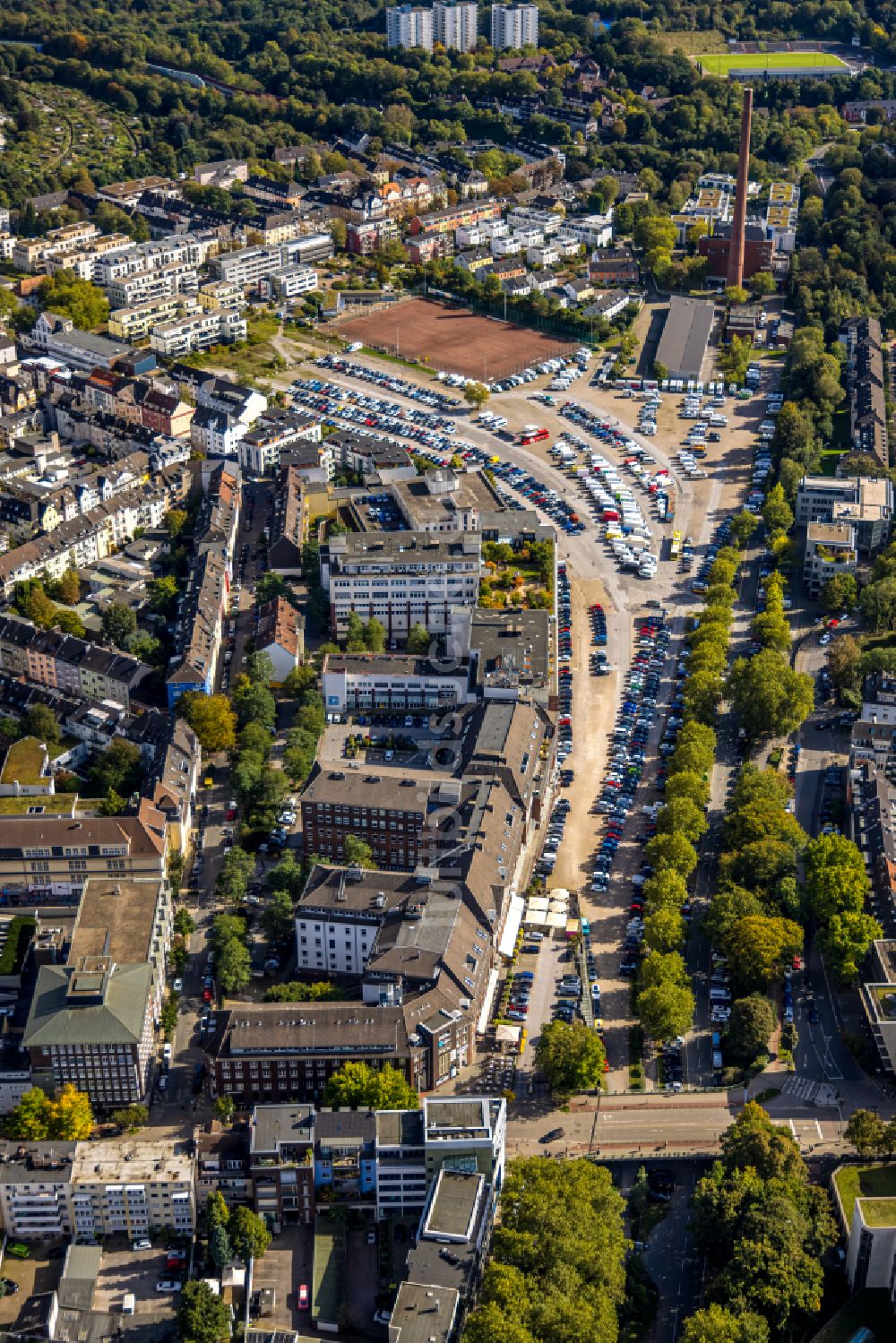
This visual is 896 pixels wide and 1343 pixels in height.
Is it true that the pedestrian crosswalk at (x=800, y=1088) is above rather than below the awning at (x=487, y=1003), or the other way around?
below

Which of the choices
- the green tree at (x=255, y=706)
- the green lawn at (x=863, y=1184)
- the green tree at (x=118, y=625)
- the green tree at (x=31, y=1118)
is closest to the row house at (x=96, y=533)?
the green tree at (x=118, y=625)

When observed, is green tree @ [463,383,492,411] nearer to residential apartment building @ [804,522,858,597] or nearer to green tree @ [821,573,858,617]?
residential apartment building @ [804,522,858,597]

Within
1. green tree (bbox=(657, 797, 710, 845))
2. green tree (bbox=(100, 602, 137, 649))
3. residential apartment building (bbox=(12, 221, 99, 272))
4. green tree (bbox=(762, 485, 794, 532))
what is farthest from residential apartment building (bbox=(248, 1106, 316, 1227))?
residential apartment building (bbox=(12, 221, 99, 272))

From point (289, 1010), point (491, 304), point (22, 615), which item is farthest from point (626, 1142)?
point (491, 304)

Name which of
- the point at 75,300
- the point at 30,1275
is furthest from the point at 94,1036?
the point at 75,300

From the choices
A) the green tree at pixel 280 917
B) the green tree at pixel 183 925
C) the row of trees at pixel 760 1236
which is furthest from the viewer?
the green tree at pixel 183 925

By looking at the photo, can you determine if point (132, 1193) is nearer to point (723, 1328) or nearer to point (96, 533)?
point (723, 1328)

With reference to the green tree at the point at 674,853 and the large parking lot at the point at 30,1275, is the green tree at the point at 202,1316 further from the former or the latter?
the green tree at the point at 674,853
